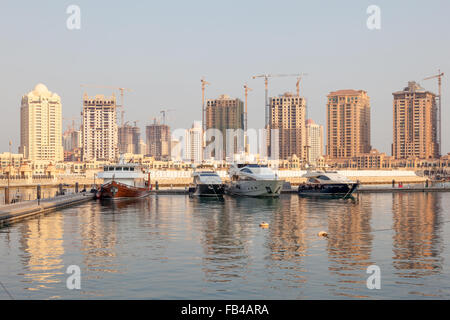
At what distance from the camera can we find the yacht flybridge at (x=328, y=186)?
96875mm

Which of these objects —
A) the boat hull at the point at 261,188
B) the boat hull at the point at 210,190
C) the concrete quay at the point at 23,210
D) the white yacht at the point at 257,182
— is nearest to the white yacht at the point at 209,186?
the boat hull at the point at 210,190

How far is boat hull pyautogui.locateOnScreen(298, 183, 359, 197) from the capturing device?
96.8 metres

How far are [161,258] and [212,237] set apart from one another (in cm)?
884

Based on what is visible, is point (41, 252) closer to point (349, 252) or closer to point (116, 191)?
point (349, 252)

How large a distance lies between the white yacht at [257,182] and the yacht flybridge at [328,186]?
33.0 feet

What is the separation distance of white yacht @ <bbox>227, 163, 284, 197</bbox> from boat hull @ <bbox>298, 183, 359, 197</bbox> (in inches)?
388

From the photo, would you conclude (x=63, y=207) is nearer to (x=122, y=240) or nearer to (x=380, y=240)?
(x=122, y=240)

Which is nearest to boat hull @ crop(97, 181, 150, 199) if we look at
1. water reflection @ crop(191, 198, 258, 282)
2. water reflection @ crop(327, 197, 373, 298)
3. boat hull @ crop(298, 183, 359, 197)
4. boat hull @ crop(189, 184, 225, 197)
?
boat hull @ crop(189, 184, 225, 197)

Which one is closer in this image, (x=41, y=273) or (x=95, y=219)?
(x=41, y=273)

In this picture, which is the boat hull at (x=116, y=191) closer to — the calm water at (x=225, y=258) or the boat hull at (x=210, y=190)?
the boat hull at (x=210, y=190)
